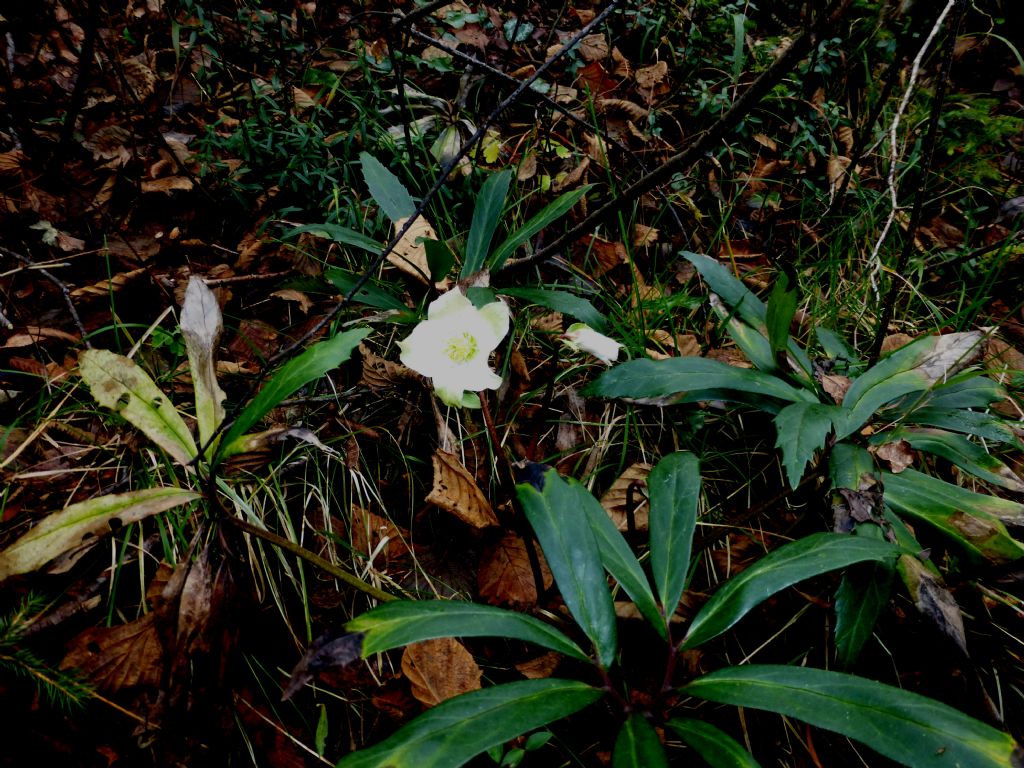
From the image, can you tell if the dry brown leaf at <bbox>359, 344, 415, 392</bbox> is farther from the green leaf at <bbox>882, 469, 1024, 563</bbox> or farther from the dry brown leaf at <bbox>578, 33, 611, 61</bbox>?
the dry brown leaf at <bbox>578, 33, 611, 61</bbox>

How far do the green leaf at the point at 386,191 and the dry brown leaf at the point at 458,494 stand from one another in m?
0.71

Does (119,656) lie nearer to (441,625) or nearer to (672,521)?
(441,625)

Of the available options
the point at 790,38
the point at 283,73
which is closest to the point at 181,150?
the point at 283,73

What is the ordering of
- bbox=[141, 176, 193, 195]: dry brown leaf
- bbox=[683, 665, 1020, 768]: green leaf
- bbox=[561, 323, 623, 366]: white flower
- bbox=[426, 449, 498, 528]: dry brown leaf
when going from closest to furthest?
1. bbox=[683, 665, 1020, 768]: green leaf
2. bbox=[426, 449, 498, 528]: dry brown leaf
3. bbox=[561, 323, 623, 366]: white flower
4. bbox=[141, 176, 193, 195]: dry brown leaf

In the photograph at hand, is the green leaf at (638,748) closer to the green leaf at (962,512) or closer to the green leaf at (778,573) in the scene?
the green leaf at (778,573)

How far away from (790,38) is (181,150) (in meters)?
2.58

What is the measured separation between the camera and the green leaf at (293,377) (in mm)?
1052

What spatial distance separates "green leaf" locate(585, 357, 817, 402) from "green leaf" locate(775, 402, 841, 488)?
3.1 inches

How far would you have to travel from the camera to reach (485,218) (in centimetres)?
162

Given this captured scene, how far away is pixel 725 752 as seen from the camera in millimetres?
809

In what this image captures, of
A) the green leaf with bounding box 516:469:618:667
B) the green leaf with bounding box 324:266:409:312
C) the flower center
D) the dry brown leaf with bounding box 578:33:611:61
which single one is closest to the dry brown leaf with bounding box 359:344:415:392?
the green leaf with bounding box 324:266:409:312

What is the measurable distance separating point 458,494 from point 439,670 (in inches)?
14.2

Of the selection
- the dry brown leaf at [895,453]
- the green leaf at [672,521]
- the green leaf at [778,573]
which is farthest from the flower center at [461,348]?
the dry brown leaf at [895,453]

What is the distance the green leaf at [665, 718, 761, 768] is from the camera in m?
0.79
